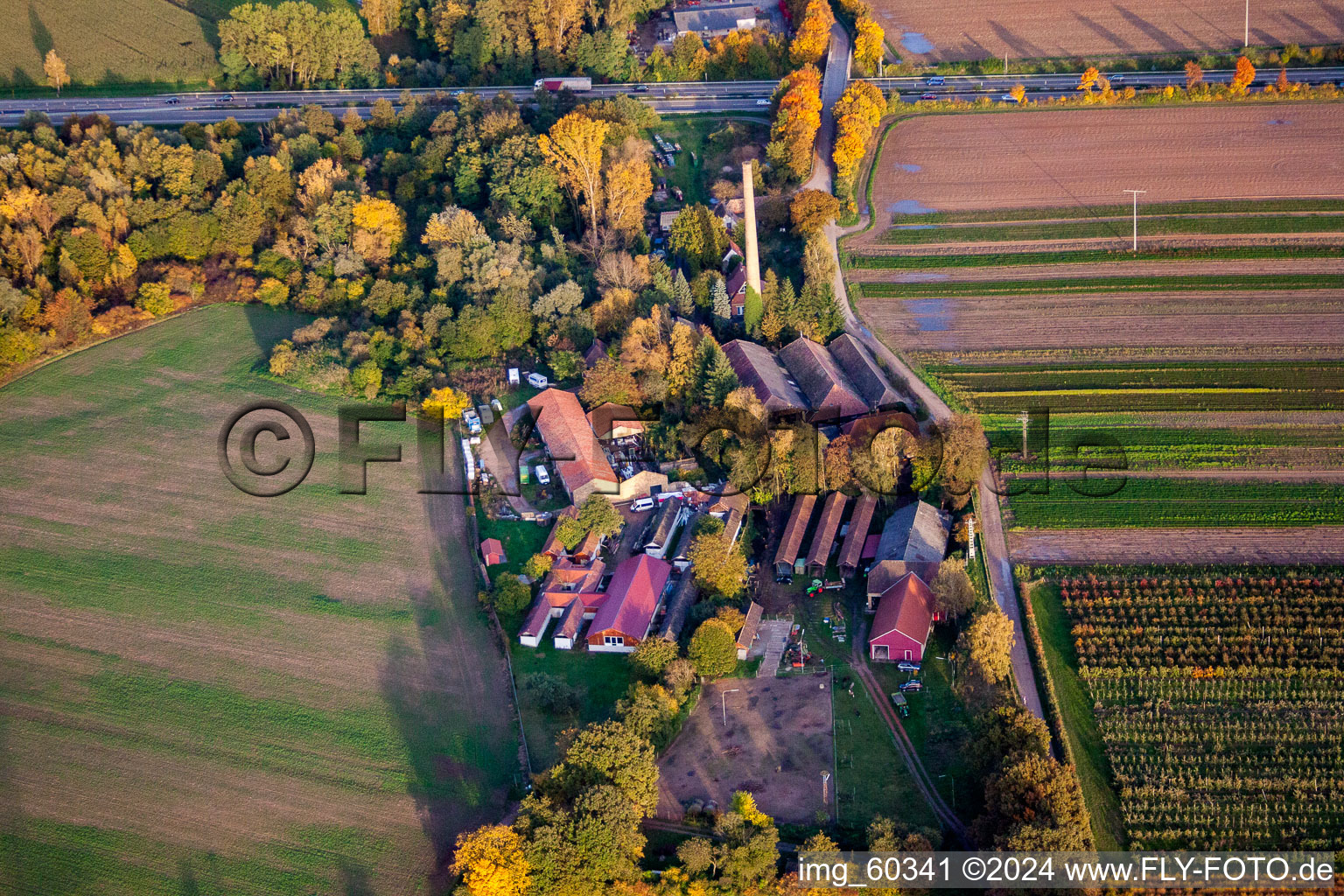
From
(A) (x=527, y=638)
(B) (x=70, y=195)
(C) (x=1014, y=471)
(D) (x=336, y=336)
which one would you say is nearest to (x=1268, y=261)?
(C) (x=1014, y=471)

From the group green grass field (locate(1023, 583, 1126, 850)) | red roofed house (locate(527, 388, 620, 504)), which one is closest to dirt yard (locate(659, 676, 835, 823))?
green grass field (locate(1023, 583, 1126, 850))

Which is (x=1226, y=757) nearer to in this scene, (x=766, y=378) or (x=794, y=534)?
(x=794, y=534)

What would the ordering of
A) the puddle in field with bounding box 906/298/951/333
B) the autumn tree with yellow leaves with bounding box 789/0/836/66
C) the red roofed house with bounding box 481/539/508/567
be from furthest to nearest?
the autumn tree with yellow leaves with bounding box 789/0/836/66 → the puddle in field with bounding box 906/298/951/333 → the red roofed house with bounding box 481/539/508/567

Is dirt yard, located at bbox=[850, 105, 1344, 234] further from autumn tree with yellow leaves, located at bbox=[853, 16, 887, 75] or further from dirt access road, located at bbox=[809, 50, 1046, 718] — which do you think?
autumn tree with yellow leaves, located at bbox=[853, 16, 887, 75]

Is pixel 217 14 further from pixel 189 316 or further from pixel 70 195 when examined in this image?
pixel 189 316

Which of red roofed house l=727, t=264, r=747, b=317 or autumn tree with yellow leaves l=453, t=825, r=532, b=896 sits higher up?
A: red roofed house l=727, t=264, r=747, b=317

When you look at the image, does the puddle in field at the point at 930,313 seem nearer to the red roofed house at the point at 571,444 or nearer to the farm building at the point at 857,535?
the farm building at the point at 857,535
